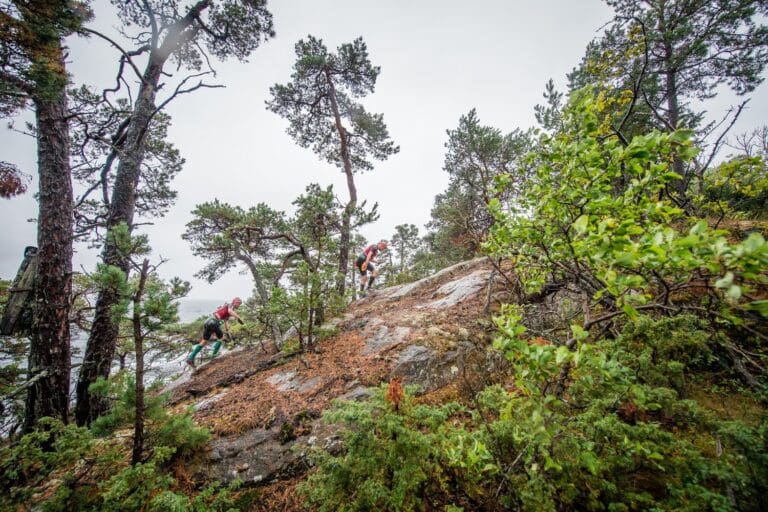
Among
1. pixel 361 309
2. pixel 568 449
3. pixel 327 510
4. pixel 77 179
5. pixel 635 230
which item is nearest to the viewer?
pixel 635 230

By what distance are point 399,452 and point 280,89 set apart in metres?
12.7

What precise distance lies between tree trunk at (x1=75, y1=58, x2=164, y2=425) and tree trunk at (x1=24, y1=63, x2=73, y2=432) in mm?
343

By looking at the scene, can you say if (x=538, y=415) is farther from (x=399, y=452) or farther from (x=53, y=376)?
(x=53, y=376)

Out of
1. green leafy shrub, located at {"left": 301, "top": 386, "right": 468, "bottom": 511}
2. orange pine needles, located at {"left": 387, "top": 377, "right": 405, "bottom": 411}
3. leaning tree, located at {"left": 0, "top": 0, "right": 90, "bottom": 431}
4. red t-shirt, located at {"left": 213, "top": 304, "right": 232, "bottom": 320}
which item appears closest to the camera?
green leafy shrub, located at {"left": 301, "top": 386, "right": 468, "bottom": 511}

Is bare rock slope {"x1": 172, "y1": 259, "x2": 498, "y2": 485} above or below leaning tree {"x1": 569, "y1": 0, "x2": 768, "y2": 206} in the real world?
below

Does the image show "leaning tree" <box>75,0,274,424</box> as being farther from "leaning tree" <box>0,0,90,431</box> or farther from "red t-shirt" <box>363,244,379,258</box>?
"red t-shirt" <box>363,244,379,258</box>

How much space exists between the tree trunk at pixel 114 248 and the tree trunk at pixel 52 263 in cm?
34

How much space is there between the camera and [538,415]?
1.18 meters

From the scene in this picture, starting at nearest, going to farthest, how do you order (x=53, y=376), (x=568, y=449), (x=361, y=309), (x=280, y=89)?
(x=568, y=449)
(x=53, y=376)
(x=361, y=309)
(x=280, y=89)

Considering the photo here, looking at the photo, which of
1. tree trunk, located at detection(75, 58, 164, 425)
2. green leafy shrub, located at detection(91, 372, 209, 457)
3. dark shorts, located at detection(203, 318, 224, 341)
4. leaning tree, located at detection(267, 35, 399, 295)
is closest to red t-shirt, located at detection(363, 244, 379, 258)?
leaning tree, located at detection(267, 35, 399, 295)

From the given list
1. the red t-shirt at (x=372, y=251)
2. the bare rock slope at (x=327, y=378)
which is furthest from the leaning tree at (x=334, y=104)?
the bare rock slope at (x=327, y=378)

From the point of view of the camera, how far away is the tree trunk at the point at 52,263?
3.64 meters

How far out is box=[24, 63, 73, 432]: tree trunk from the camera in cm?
364

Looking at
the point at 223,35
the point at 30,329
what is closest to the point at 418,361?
the point at 30,329
